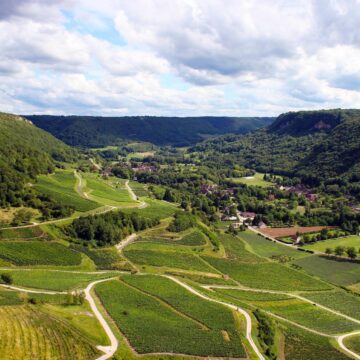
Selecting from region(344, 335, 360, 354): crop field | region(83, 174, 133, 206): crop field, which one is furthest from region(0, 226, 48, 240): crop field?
region(344, 335, 360, 354): crop field

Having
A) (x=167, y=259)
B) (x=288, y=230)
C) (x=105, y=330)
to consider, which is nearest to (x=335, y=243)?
(x=288, y=230)

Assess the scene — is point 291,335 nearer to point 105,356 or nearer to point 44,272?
point 105,356

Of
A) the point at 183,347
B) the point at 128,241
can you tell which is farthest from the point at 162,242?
the point at 183,347

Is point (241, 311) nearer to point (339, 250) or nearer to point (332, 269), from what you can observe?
point (332, 269)

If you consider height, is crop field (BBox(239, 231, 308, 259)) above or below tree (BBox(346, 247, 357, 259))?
below

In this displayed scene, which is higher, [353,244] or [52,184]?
[52,184]

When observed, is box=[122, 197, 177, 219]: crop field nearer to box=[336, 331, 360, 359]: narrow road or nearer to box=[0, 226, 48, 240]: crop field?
box=[0, 226, 48, 240]: crop field
